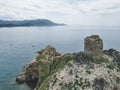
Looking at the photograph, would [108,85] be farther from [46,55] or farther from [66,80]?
[46,55]

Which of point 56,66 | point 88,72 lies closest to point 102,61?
point 88,72

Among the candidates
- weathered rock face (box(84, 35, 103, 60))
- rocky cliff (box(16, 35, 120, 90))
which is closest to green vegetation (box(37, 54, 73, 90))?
rocky cliff (box(16, 35, 120, 90))

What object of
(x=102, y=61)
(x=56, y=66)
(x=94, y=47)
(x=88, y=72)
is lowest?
(x=56, y=66)

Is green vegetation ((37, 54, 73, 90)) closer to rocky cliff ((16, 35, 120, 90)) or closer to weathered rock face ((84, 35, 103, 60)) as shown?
rocky cliff ((16, 35, 120, 90))

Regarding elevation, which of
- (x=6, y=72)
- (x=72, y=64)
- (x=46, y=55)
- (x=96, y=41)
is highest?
(x=96, y=41)

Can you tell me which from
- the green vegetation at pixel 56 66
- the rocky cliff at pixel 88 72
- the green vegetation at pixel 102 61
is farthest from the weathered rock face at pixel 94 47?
the green vegetation at pixel 56 66

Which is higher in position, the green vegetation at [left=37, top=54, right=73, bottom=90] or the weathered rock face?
the weathered rock face

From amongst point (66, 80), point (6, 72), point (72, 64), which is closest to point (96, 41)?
point (72, 64)

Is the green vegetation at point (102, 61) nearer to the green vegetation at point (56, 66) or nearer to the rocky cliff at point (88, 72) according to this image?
the rocky cliff at point (88, 72)

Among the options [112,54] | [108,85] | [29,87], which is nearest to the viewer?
[108,85]

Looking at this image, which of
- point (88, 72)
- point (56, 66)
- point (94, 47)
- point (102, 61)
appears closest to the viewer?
point (88, 72)

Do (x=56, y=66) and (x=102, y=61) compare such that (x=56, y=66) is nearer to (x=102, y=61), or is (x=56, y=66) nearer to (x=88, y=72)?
(x=88, y=72)
